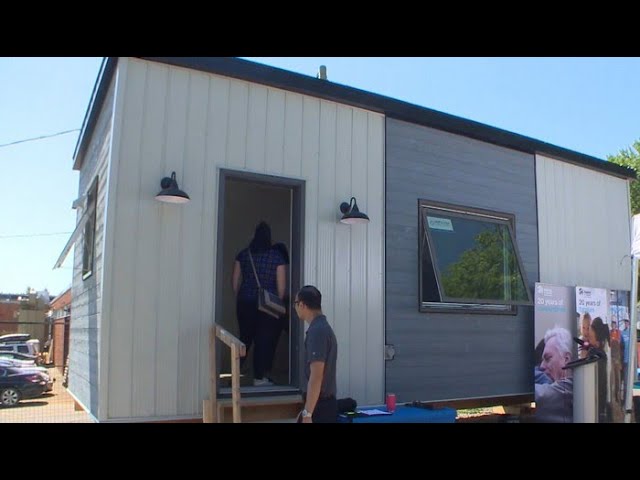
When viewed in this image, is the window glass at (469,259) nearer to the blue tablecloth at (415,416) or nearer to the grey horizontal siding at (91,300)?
the blue tablecloth at (415,416)

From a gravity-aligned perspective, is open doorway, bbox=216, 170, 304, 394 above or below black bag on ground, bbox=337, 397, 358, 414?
above

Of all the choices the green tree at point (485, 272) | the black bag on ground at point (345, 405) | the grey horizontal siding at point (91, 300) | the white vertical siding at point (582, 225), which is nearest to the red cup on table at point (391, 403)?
the black bag on ground at point (345, 405)

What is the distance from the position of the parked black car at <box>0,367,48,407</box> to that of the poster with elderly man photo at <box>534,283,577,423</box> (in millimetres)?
9095

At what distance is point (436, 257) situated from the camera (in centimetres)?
618

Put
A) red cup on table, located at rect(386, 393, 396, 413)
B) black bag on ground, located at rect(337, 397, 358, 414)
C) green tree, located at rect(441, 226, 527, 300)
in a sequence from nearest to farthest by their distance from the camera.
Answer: black bag on ground, located at rect(337, 397, 358, 414), red cup on table, located at rect(386, 393, 396, 413), green tree, located at rect(441, 226, 527, 300)

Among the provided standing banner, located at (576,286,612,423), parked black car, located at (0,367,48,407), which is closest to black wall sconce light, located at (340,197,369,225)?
standing banner, located at (576,286,612,423)

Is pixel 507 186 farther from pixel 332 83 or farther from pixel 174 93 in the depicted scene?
pixel 174 93

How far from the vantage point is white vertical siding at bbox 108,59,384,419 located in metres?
4.54

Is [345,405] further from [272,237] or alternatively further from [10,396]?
[10,396]

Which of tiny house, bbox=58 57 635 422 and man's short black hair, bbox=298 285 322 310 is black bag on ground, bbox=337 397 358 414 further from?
man's short black hair, bbox=298 285 322 310

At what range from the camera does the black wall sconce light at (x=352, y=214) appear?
5422mm

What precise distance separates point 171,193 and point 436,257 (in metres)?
2.96

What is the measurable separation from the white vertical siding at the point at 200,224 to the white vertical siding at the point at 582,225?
108 inches
